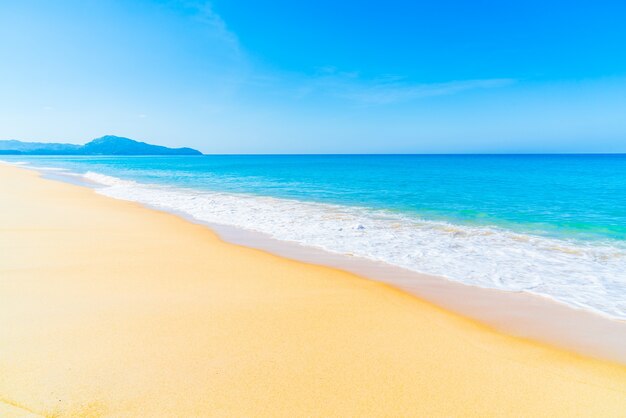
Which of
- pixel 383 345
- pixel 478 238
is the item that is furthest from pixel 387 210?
pixel 383 345

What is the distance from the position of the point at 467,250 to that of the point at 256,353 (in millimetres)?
6942

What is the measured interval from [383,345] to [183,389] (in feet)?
7.45

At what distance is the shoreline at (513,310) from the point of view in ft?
14.2

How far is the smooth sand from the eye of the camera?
294 cm

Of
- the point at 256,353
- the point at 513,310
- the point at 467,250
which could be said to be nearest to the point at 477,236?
the point at 467,250

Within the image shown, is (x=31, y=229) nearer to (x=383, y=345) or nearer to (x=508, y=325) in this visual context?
(x=383, y=345)

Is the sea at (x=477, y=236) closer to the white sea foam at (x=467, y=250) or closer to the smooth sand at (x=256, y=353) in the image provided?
the white sea foam at (x=467, y=250)

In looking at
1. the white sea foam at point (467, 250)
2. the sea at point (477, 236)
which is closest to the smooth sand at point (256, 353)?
the white sea foam at point (467, 250)

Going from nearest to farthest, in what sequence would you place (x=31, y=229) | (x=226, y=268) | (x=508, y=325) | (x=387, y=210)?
(x=508, y=325), (x=226, y=268), (x=31, y=229), (x=387, y=210)

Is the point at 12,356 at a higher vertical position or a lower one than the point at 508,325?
higher

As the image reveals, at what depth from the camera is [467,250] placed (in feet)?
28.3

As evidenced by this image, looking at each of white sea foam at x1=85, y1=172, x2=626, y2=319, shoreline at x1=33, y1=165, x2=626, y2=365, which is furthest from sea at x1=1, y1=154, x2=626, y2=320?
shoreline at x1=33, y1=165, x2=626, y2=365

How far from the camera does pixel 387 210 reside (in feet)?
51.6

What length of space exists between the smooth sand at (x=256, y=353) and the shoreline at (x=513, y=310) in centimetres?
34
